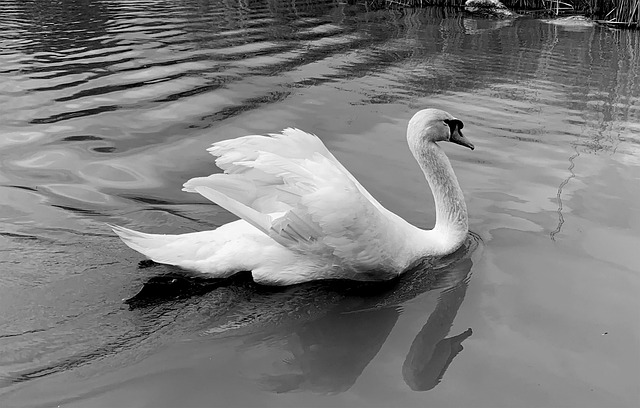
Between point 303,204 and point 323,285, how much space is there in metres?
0.54

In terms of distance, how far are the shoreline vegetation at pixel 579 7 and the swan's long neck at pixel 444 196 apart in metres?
10.3

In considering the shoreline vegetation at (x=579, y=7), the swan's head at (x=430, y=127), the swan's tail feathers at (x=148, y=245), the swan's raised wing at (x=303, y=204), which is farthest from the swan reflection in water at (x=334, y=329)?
the shoreline vegetation at (x=579, y=7)

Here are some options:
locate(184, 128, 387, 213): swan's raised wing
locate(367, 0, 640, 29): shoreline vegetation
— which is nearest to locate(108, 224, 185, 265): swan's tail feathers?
locate(184, 128, 387, 213): swan's raised wing

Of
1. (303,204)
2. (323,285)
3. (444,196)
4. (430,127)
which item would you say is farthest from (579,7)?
(303,204)

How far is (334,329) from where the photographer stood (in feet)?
12.3

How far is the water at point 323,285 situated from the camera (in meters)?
3.30

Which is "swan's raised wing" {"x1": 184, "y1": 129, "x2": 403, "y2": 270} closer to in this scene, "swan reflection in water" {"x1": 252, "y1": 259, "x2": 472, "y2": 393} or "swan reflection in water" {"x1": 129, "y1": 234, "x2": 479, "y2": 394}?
"swan reflection in water" {"x1": 129, "y1": 234, "x2": 479, "y2": 394}

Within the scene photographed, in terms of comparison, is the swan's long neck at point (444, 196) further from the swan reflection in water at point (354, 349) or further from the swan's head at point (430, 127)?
the swan reflection in water at point (354, 349)

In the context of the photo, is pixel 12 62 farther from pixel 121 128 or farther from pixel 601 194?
pixel 601 194

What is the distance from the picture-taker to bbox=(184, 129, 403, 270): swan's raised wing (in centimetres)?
396

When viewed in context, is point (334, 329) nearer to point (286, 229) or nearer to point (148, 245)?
point (286, 229)

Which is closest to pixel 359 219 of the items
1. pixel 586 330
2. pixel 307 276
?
pixel 307 276

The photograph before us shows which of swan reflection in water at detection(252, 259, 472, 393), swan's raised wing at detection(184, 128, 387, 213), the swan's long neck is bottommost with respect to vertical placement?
swan reflection in water at detection(252, 259, 472, 393)

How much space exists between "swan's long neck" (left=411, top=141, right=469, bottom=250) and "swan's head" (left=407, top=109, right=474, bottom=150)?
0.04 meters
